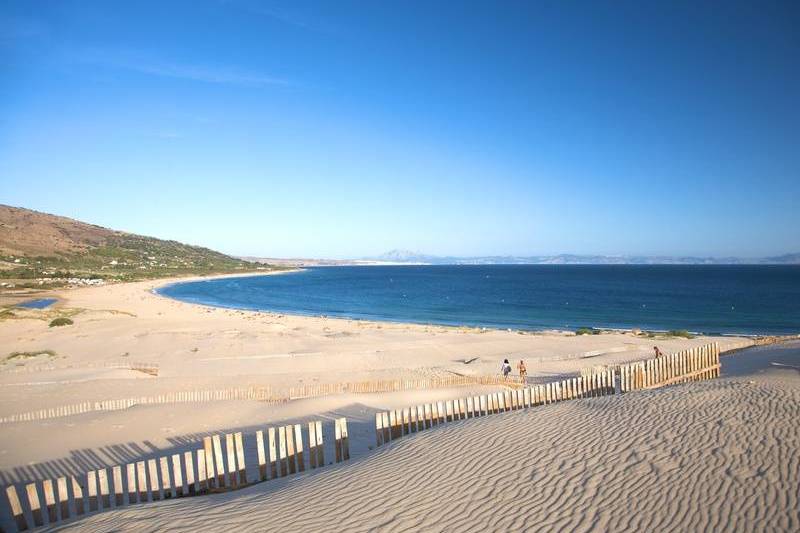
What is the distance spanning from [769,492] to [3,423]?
59.5 ft

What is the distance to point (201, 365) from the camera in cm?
2469

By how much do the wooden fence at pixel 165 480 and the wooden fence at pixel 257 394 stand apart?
5.72 metres

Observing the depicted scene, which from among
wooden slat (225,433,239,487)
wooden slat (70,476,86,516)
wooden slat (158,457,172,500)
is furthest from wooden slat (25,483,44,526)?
wooden slat (225,433,239,487)

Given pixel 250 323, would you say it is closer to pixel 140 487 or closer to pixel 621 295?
pixel 140 487

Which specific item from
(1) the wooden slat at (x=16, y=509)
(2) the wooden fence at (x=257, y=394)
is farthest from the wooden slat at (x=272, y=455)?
(2) the wooden fence at (x=257, y=394)

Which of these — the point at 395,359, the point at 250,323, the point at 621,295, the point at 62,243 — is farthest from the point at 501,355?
the point at 62,243

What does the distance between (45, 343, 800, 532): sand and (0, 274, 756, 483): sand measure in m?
4.72

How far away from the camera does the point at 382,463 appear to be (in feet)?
28.2

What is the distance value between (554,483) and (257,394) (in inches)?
478

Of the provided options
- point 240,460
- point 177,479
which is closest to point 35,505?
point 177,479

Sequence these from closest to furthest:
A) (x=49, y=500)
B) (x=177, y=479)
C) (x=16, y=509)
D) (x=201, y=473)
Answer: (x=16, y=509) < (x=49, y=500) < (x=177, y=479) < (x=201, y=473)

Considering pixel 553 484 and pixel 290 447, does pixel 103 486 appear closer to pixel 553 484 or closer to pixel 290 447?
pixel 290 447


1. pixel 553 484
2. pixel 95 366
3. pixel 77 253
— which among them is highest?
pixel 77 253

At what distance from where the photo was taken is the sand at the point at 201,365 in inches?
483
